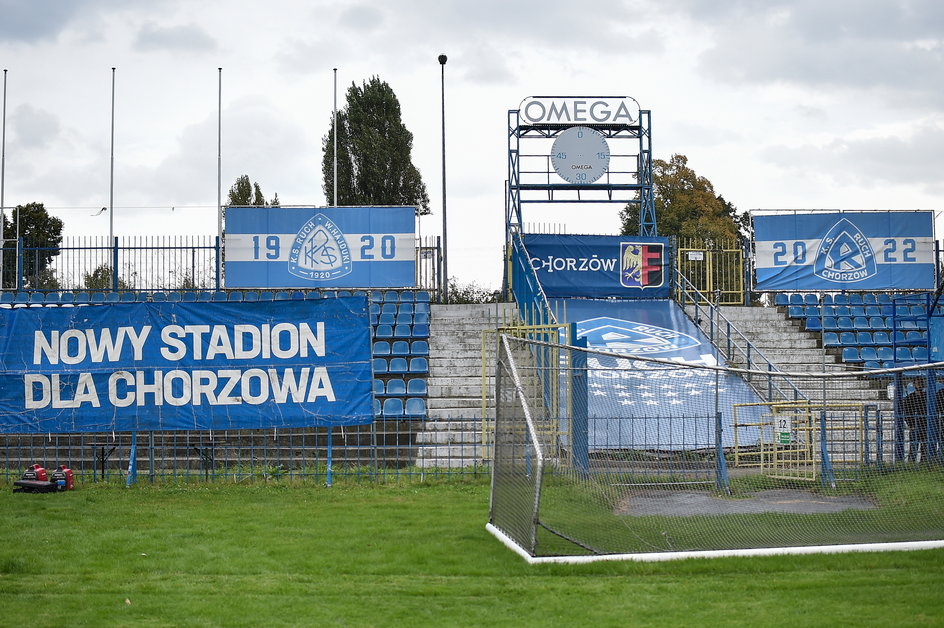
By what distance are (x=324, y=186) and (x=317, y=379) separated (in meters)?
34.7

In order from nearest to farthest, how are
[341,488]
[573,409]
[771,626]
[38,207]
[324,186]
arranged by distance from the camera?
[771,626], [573,409], [341,488], [324,186], [38,207]

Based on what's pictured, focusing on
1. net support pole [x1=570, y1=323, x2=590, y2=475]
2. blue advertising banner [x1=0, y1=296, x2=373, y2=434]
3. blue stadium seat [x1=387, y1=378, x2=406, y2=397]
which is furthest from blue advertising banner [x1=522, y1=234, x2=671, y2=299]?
net support pole [x1=570, y1=323, x2=590, y2=475]

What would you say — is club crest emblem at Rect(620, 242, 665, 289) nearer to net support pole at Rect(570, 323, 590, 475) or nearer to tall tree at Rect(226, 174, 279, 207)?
net support pole at Rect(570, 323, 590, 475)

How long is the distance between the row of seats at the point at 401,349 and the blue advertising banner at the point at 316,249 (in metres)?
2.28

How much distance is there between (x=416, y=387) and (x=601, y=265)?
245 inches

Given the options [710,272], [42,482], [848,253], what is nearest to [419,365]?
[42,482]

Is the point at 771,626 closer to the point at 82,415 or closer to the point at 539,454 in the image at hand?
the point at 539,454

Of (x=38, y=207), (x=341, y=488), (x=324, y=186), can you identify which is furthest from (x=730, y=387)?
(x=38, y=207)

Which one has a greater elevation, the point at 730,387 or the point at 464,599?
the point at 730,387

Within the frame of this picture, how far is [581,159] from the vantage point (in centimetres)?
2533

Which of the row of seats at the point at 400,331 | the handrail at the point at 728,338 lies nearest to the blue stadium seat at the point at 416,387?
the row of seats at the point at 400,331

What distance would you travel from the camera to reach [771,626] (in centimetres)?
693

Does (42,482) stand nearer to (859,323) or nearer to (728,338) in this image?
(728,338)

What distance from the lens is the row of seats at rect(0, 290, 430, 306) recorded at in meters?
21.6
